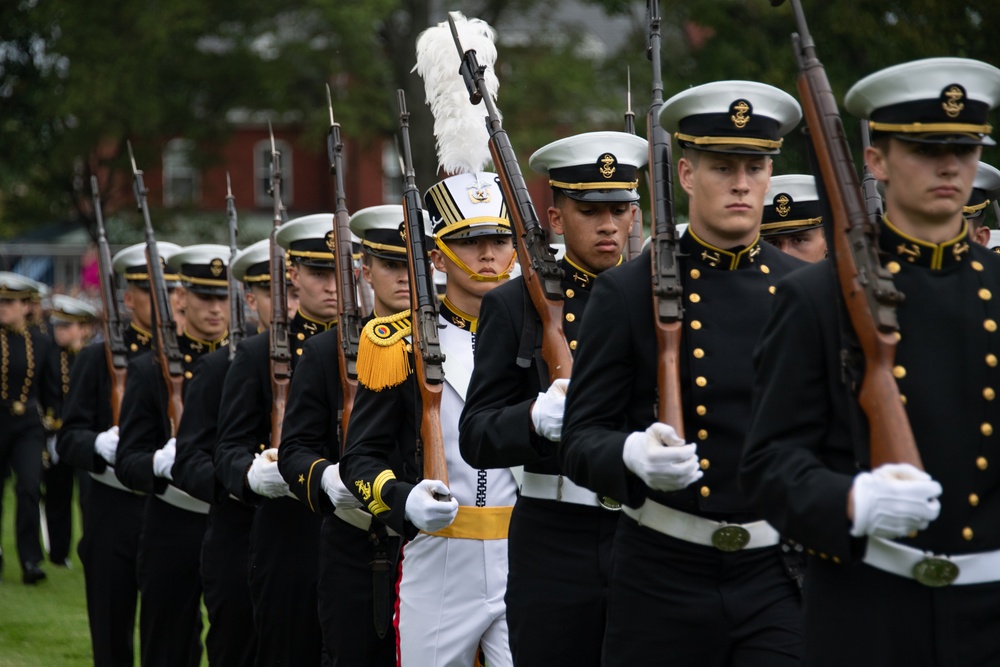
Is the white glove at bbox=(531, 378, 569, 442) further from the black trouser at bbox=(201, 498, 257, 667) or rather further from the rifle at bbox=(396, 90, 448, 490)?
the black trouser at bbox=(201, 498, 257, 667)

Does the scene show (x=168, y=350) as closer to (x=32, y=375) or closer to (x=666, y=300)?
(x=666, y=300)

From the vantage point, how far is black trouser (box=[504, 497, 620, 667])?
4.98 meters

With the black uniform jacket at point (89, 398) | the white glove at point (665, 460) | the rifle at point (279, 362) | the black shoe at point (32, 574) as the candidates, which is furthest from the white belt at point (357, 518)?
the black shoe at point (32, 574)

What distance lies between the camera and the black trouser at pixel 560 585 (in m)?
4.98

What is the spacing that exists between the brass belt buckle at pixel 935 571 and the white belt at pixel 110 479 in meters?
6.50

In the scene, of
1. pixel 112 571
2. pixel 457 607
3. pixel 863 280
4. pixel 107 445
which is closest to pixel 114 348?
pixel 107 445

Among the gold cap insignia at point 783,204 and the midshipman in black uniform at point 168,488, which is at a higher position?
the gold cap insignia at point 783,204

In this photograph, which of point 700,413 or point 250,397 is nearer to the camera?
point 700,413

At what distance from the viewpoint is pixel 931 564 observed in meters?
3.56

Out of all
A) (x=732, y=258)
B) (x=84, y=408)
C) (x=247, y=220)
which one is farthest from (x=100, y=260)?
(x=247, y=220)

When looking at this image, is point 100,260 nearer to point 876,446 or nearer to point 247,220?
point 876,446

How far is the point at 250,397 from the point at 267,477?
640 millimetres

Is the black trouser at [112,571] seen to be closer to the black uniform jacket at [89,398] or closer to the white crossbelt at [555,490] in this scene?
the black uniform jacket at [89,398]

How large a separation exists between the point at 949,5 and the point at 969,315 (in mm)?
7264
